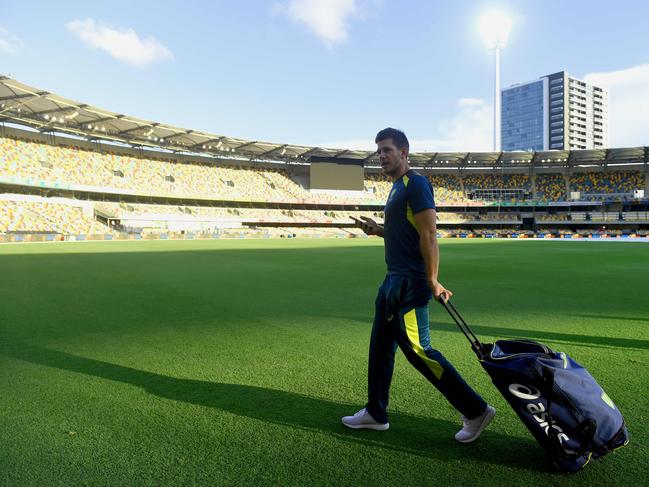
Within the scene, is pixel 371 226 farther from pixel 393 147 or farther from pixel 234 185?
pixel 234 185

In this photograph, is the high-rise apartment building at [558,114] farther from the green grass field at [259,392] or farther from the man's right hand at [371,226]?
A: the man's right hand at [371,226]

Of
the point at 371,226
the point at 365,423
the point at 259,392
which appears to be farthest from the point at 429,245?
the point at 259,392

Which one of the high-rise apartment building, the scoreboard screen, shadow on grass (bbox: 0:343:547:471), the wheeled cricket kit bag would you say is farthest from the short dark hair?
the high-rise apartment building

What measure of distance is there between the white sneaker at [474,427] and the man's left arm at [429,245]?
818mm

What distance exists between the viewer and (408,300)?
2969 millimetres

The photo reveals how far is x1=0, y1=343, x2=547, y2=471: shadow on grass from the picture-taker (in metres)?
2.82

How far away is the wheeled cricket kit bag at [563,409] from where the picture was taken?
2537 millimetres

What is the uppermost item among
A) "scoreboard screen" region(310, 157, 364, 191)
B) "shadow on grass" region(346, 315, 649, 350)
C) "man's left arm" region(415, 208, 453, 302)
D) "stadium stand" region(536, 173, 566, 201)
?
"scoreboard screen" region(310, 157, 364, 191)

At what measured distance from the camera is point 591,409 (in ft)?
8.36

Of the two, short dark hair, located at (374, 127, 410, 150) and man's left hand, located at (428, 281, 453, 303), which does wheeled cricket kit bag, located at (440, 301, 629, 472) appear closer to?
man's left hand, located at (428, 281, 453, 303)

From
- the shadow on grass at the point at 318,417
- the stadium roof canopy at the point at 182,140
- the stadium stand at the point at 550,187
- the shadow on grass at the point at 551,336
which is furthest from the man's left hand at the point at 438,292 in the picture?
the stadium stand at the point at 550,187

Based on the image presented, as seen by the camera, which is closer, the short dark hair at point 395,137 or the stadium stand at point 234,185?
the short dark hair at point 395,137

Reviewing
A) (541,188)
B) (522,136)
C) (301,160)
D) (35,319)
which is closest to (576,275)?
(35,319)

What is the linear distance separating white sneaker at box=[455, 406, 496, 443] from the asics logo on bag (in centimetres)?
34
